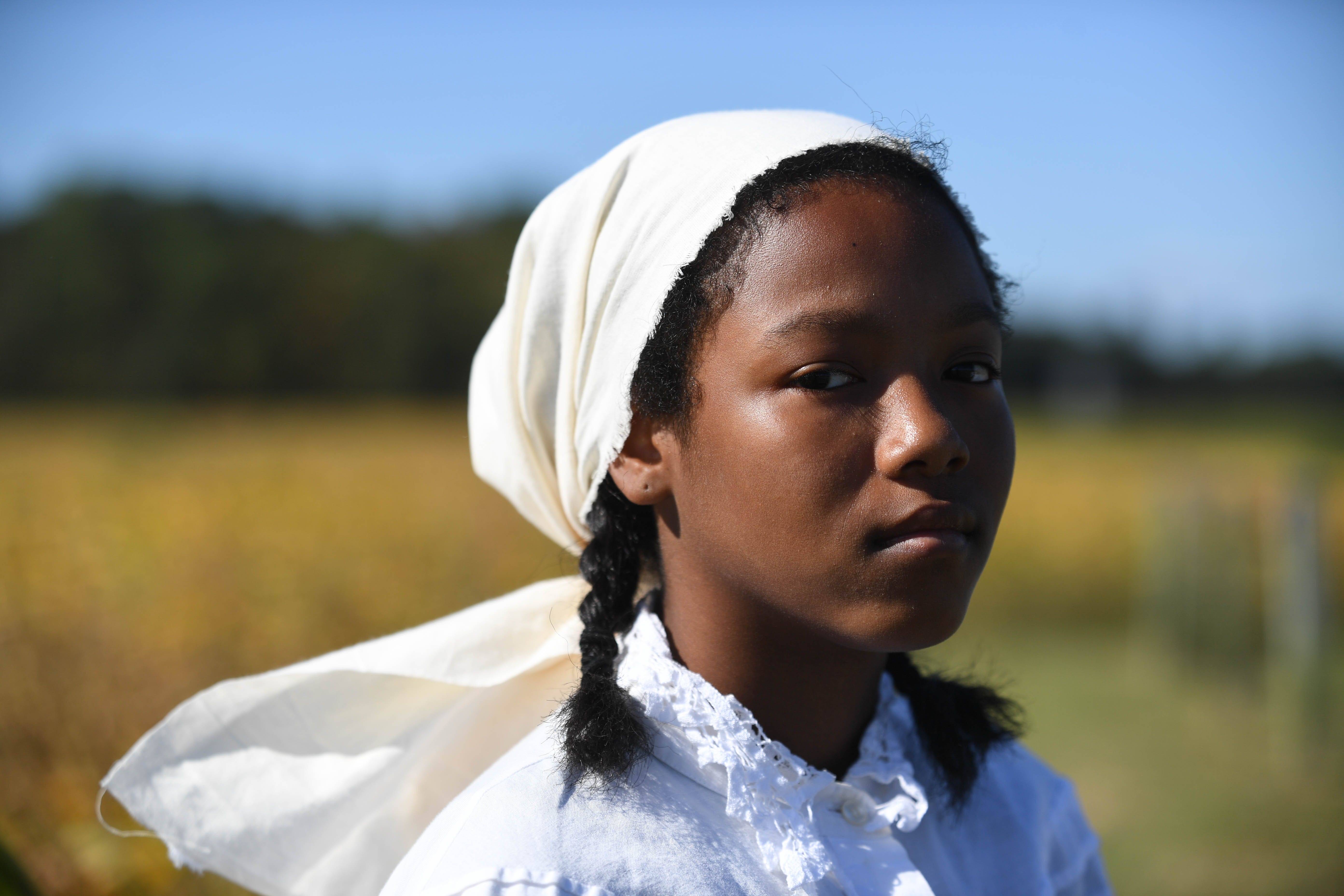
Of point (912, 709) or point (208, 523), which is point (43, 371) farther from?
point (912, 709)

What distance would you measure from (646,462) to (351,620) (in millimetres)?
5693

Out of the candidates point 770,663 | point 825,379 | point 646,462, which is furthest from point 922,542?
A: point 646,462

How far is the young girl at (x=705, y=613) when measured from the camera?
1.53 meters

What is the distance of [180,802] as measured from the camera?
1.96m

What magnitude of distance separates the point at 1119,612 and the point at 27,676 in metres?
14.5

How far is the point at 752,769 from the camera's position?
1.61m

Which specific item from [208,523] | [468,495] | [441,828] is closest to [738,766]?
[441,828]

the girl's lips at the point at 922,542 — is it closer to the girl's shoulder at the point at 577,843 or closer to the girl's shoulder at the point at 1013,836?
the girl's shoulder at the point at 577,843

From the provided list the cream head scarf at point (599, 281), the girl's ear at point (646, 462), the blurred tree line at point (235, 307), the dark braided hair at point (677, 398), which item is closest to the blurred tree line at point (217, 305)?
the blurred tree line at point (235, 307)

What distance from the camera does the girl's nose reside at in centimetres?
150

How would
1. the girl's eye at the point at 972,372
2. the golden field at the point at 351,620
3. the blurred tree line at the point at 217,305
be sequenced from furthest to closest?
the blurred tree line at the point at 217,305 < the golden field at the point at 351,620 < the girl's eye at the point at 972,372

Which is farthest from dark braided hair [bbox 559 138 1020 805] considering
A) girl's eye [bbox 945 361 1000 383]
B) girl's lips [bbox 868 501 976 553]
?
girl's lips [bbox 868 501 976 553]

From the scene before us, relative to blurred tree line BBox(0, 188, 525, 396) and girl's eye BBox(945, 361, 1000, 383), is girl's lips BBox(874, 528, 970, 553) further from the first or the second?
blurred tree line BBox(0, 188, 525, 396)

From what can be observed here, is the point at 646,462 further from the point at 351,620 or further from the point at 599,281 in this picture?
the point at 351,620
